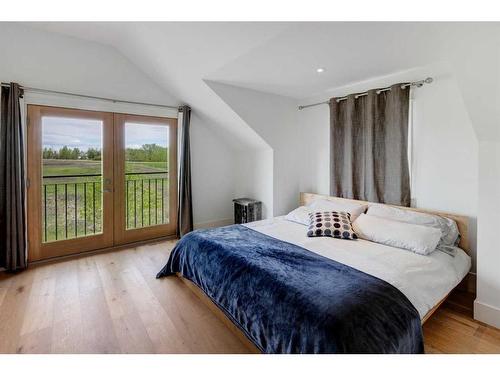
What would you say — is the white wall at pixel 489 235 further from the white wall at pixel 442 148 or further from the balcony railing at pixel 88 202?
the balcony railing at pixel 88 202

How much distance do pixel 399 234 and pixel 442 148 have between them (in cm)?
104

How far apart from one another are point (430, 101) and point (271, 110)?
73.7 inches

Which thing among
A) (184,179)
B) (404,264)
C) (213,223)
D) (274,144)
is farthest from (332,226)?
(213,223)

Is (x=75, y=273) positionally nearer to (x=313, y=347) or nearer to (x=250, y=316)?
(x=250, y=316)

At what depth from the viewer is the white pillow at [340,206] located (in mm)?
2984

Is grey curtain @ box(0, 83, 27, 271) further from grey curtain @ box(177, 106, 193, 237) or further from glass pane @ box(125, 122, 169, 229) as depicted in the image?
grey curtain @ box(177, 106, 193, 237)

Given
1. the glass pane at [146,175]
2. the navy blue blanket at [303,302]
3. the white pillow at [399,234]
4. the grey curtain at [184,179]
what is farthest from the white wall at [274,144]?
the navy blue blanket at [303,302]

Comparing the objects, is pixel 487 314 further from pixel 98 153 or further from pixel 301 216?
pixel 98 153

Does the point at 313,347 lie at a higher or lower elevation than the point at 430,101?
lower

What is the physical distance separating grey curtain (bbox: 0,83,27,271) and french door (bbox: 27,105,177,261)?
16cm

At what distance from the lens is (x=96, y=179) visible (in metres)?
3.43

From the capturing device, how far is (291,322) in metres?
1.45
